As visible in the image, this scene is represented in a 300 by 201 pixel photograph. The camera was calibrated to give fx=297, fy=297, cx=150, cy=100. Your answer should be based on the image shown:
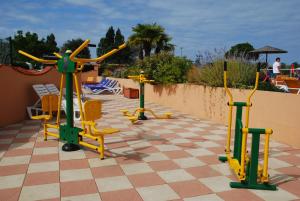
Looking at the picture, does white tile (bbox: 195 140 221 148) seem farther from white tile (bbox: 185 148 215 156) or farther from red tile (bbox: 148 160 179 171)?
red tile (bbox: 148 160 179 171)

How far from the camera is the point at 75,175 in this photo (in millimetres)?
3775

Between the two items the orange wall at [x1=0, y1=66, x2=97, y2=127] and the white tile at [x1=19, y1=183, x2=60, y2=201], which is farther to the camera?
the orange wall at [x1=0, y1=66, x2=97, y2=127]

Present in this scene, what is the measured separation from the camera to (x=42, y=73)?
861 cm

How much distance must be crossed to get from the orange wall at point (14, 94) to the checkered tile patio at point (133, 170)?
72 centimetres

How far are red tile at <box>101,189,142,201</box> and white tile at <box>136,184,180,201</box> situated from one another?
2.6 inches

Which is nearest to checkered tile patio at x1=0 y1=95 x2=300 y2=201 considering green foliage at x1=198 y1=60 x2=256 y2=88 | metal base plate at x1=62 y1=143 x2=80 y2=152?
metal base plate at x1=62 y1=143 x2=80 y2=152

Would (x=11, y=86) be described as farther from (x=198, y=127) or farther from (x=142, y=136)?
(x=198, y=127)

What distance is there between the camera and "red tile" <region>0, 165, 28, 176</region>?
12.5 feet

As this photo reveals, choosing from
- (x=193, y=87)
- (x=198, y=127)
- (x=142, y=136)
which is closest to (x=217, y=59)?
(x=193, y=87)

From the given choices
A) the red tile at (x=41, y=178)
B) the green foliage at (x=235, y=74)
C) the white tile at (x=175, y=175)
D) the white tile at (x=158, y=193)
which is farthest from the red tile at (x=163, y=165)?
the green foliage at (x=235, y=74)

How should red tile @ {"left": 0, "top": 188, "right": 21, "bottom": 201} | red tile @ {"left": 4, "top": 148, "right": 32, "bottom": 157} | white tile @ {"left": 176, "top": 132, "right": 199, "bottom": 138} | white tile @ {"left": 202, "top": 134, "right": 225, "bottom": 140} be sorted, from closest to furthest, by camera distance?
red tile @ {"left": 0, "top": 188, "right": 21, "bottom": 201}, red tile @ {"left": 4, "top": 148, "right": 32, "bottom": 157}, white tile @ {"left": 202, "top": 134, "right": 225, "bottom": 140}, white tile @ {"left": 176, "top": 132, "right": 199, "bottom": 138}

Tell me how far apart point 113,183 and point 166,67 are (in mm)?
7506

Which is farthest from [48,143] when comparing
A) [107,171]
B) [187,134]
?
[187,134]

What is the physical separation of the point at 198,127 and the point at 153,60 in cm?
507
